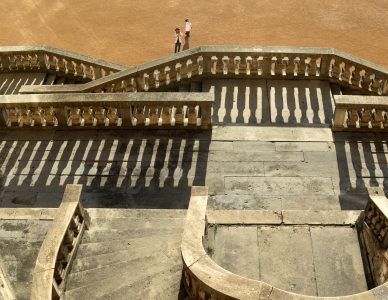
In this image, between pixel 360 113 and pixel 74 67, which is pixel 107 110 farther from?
pixel 360 113

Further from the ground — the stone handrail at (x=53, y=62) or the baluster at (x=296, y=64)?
the baluster at (x=296, y=64)

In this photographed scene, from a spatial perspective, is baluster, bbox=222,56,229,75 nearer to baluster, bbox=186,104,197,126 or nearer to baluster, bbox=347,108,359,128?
baluster, bbox=186,104,197,126

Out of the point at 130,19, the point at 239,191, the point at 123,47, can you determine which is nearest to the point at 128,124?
the point at 239,191

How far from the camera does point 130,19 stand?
852 inches

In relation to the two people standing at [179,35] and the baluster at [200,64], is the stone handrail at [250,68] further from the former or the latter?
the two people standing at [179,35]

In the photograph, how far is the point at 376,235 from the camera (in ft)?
24.1

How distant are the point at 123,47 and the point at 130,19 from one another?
2.47 meters

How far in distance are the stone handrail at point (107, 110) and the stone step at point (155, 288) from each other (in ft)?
16.2

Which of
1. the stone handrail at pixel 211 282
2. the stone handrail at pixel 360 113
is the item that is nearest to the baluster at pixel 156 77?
the stone handrail at pixel 360 113

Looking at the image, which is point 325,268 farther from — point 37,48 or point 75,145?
point 37,48

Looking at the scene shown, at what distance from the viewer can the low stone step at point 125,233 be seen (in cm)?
798

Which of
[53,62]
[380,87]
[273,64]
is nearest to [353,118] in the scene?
[380,87]

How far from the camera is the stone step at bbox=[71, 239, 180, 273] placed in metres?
7.38

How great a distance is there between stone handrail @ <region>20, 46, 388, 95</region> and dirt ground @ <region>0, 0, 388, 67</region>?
5934mm
